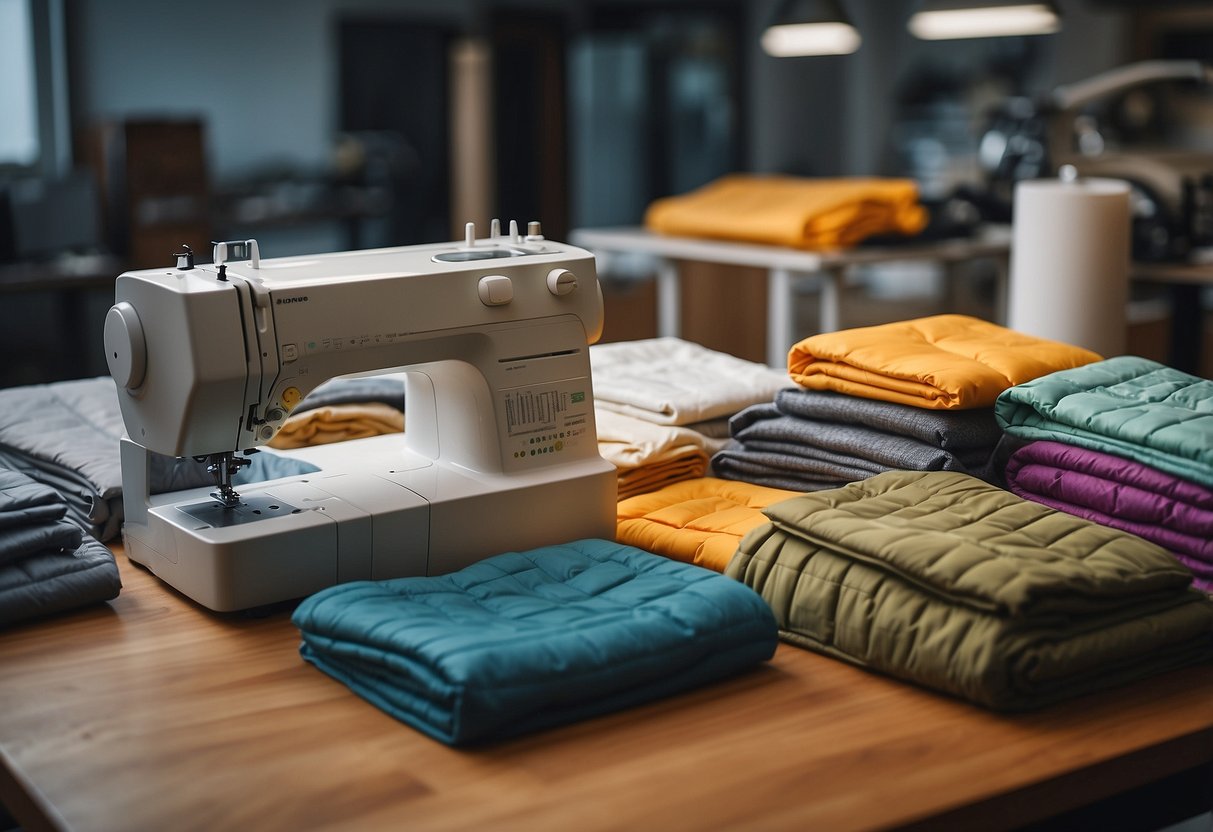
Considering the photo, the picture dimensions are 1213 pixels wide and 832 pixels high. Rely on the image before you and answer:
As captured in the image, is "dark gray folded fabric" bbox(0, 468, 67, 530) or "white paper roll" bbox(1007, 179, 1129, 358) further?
"white paper roll" bbox(1007, 179, 1129, 358)

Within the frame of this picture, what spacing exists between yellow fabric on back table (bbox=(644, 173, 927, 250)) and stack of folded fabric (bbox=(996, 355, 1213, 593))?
6.61 feet

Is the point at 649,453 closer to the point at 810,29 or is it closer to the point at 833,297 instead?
the point at 833,297

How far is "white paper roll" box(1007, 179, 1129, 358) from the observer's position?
7.76 ft

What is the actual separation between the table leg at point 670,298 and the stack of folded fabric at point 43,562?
9.11 ft

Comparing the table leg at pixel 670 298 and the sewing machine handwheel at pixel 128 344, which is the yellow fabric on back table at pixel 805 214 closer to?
the table leg at pixel 670 298

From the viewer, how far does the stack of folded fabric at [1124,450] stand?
146 centimetres

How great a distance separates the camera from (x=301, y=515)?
1.56m

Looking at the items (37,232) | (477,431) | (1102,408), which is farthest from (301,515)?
(37,232)

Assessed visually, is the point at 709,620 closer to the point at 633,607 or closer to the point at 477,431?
the point at 633,607

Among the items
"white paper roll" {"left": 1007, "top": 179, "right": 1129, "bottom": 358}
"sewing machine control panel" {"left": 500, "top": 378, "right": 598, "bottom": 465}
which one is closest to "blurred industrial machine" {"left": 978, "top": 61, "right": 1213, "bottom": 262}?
"white paper roll" {"left": 1007, "top": 179, "right": 1129, "bottom": 358}

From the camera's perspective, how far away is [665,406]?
1.93m

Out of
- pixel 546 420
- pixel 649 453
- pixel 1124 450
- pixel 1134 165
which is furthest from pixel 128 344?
pixel 1134 165

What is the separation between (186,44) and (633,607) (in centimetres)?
624

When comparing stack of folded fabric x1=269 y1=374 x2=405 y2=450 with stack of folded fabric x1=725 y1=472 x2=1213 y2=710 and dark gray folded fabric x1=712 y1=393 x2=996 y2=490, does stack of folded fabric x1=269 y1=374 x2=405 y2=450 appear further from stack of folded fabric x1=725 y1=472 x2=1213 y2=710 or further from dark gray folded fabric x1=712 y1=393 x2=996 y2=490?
stack of folded fabric x1=725 y1=472 x2=1213 y2=710
